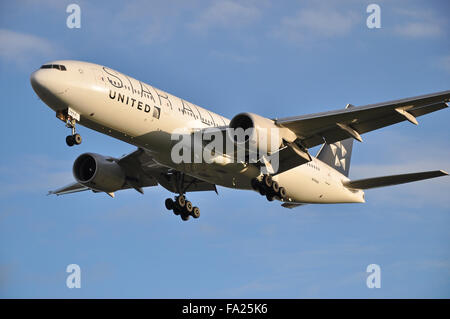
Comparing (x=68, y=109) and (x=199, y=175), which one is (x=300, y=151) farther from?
(x=68, y=109)

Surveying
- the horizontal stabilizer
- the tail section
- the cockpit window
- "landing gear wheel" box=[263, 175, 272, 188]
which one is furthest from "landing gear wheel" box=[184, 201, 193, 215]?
the cockpit window

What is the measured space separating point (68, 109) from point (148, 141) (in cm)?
410

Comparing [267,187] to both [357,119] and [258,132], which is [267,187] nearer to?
[258,132]

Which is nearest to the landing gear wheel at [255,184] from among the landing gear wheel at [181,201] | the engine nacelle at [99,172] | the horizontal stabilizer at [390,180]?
the landing gear wheel at [181,201]

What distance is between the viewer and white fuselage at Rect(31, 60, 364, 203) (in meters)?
29.7

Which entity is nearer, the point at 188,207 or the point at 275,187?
the point at 275,187

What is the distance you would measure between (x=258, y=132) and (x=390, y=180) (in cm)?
883

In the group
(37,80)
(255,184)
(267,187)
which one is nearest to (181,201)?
(255,184)

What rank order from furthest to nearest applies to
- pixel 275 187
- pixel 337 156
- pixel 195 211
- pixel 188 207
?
1. pixel 337 156
2. pixel 195 211
3. pixel 188 207
4. pixel 275 187

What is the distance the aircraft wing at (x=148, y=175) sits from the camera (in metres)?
37.8

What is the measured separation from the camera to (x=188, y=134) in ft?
107

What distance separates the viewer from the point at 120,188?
38656 mm

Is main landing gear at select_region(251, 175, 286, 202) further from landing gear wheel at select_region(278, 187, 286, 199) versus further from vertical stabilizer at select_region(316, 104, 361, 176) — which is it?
vertical stabilizer at select_region(316, 104, 361, 176)
